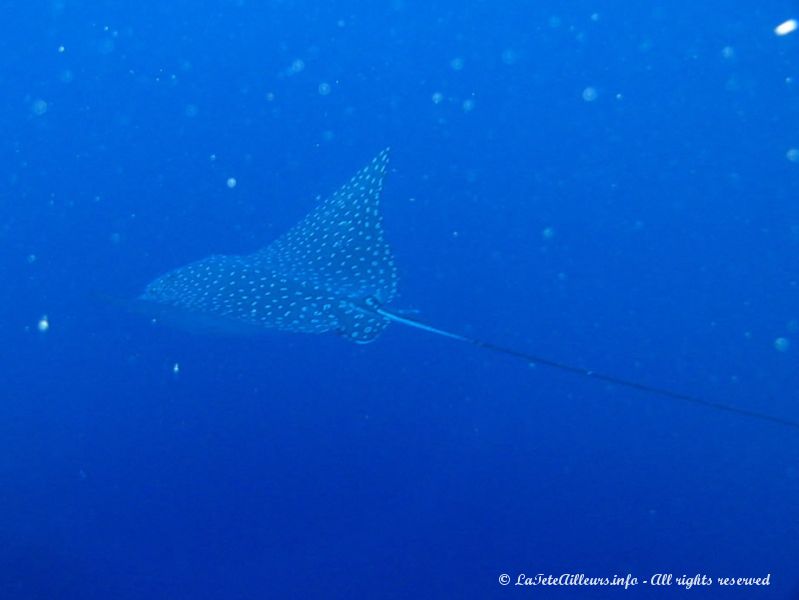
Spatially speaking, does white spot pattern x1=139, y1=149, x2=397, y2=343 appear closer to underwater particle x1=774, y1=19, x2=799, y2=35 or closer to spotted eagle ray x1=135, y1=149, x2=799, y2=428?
spotted eagle ray x1=135, y1=149, x2=799, y2=428

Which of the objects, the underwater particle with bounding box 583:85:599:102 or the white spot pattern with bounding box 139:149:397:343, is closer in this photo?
the white spot pattern with bounding box 139:149:397:343

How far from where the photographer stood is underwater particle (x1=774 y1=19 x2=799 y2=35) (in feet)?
33.4

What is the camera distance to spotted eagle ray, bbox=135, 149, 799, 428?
3721 mm

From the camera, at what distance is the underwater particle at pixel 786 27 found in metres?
10.2

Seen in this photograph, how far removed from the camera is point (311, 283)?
4.04 metres

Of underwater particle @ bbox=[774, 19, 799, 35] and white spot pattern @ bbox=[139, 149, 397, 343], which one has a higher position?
underwater particle @ bbox=[774, 19, 799, 35]

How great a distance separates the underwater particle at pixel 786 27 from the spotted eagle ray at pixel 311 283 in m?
9.54

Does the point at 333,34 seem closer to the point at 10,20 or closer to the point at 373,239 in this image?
the point at 10,20

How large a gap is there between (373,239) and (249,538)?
2910mm

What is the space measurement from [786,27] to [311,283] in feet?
37.2

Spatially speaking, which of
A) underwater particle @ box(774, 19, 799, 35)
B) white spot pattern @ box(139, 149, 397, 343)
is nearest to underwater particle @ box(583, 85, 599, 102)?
underwater particle @ box(774, 19, 799, 35)

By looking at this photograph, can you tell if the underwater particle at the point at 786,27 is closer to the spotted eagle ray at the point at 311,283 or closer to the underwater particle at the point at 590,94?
the underwater particle at the point at 590,94

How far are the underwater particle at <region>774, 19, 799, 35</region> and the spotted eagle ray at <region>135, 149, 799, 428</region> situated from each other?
9537mm

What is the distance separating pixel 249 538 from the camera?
487 centimetres
